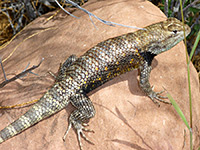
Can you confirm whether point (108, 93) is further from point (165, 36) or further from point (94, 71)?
point (165, 36)

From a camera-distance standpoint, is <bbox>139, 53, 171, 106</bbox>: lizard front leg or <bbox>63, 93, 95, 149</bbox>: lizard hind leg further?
<bbox>139, 53, 171, 106</bbox>: lizard front leg

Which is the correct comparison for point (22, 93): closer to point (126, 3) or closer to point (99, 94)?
point (99, 94)

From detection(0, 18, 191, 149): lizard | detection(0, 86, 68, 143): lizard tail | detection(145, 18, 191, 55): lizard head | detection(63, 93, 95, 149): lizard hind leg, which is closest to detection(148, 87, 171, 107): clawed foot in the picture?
detection(0, 18, 191, 149): lizard

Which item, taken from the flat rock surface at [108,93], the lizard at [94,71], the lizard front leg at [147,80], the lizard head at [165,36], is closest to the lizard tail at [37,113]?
the lizard at [94,71]

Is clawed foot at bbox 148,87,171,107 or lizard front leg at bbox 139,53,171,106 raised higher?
lizard front leg at bbox 139,53,171,106

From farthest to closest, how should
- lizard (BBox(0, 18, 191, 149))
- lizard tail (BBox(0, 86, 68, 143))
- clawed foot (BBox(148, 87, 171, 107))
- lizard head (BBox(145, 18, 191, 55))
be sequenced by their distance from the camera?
lizard head (BBox(145, 18, 191, 55)) < clawed foot (BBox(148, 87, 171, 107)) < lizard (BBox(0, 18, 191, 149)) < lizard tail (BBox(0, 86, 68, 143))

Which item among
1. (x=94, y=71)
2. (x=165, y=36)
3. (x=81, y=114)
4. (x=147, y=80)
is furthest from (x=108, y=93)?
(x=165, y=36)

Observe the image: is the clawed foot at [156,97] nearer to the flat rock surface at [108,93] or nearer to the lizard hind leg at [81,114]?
the flat rock surface at [108,93]

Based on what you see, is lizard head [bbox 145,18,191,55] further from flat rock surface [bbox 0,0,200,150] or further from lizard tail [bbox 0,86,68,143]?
lizard tail [bbox 0,86,68,143]
